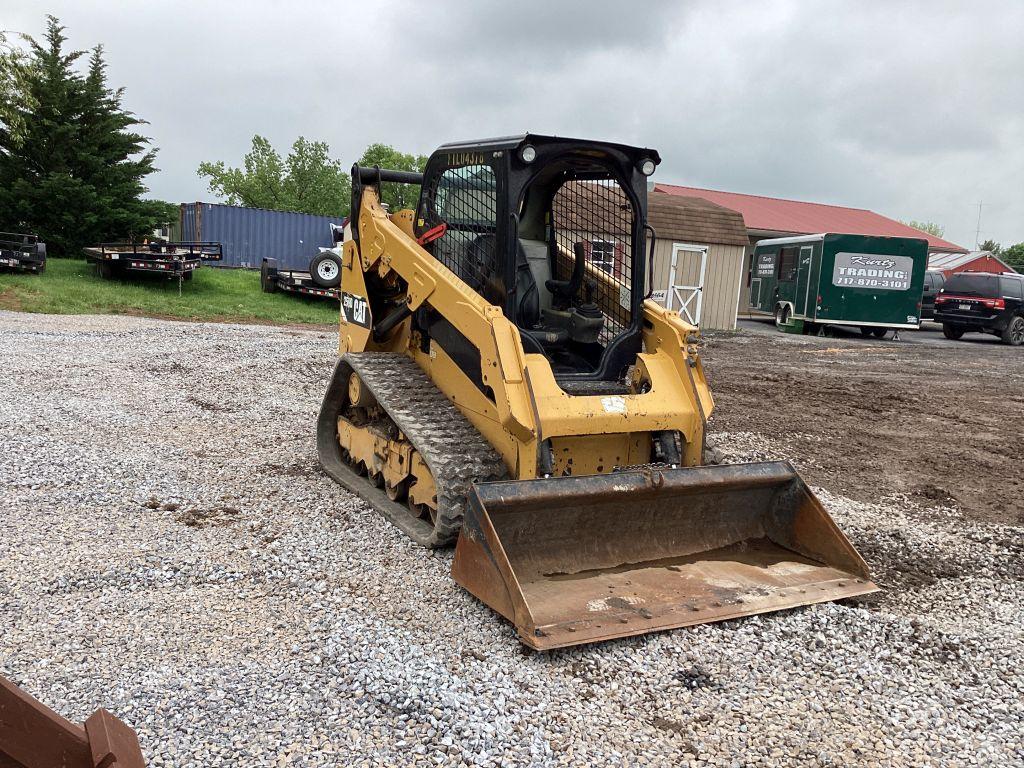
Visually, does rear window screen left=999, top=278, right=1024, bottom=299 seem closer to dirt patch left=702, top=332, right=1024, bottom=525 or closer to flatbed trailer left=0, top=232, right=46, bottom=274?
dirt patch left=702, top=332, right=1024, bottom=525

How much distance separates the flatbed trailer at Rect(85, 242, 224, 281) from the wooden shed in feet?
34.3

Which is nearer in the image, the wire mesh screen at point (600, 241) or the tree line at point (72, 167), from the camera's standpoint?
the wire mesh screen at point (600, 241)

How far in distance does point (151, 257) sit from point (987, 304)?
1945cm

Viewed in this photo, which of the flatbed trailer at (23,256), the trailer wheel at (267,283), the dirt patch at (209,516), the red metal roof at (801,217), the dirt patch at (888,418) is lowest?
the dirt patch at (209,516)

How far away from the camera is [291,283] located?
19281mm

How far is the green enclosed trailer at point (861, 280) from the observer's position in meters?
20.0

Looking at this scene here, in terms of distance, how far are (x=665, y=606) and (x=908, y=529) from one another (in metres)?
2.58

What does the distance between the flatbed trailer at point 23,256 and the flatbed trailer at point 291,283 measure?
4.58 metres

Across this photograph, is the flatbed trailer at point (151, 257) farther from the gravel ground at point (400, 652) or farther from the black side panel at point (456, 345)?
the black side panel at point (456, 345)

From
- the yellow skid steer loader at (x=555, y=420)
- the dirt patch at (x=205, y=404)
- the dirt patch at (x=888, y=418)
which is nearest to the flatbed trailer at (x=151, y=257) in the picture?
the dirt patch at (x=205, y=404)

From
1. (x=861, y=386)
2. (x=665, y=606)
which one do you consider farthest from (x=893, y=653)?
(x=861, y=386)

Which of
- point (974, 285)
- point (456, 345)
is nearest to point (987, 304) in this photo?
point (974, 285)

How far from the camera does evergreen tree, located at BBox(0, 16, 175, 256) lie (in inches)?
808

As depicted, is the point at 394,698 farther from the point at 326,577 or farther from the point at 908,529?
the point at 908,529
